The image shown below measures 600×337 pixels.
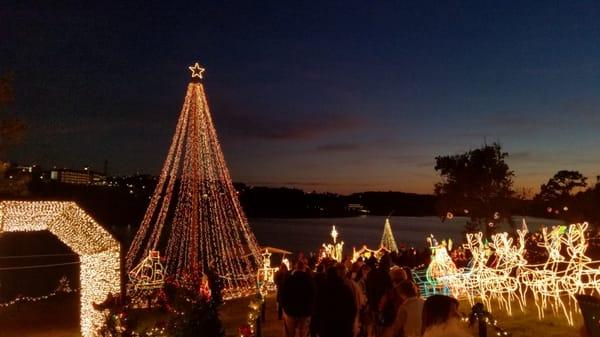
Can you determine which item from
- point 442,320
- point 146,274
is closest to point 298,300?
point 442,320

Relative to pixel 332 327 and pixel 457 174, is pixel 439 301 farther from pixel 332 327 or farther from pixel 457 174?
pixel 457 174

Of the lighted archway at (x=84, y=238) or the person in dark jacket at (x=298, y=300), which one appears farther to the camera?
the lighted archway at (x=84, y=238)

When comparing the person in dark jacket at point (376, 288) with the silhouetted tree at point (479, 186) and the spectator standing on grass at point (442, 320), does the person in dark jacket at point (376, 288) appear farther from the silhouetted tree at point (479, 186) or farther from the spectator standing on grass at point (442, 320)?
the silhouetted tree at point (479, 186)

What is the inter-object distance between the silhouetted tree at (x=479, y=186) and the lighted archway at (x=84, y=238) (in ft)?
79.2

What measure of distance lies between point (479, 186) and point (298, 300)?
84.1 feet

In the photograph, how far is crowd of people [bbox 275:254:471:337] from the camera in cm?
415

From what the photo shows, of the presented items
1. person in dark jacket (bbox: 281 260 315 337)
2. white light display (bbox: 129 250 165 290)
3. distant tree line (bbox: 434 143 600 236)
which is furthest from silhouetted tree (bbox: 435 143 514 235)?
person in dark jacket (bbox: 281 260 315 337)

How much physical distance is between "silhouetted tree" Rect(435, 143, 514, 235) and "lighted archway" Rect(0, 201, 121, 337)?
24129 millimetres

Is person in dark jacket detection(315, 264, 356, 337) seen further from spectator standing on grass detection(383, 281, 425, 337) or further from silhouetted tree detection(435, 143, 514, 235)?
silhouetted tree detection(435, 143, 514, 235)

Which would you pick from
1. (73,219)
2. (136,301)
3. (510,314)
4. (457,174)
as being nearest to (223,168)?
(136,301)

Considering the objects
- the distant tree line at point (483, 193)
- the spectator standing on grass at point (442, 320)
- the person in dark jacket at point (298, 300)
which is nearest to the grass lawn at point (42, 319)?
the person in dark jacket at point (298, 300)

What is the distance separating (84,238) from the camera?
11.2 m

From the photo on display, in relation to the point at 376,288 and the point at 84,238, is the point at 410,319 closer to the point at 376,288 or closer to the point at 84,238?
the point at 376,288

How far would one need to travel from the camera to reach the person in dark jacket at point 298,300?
8.46m
